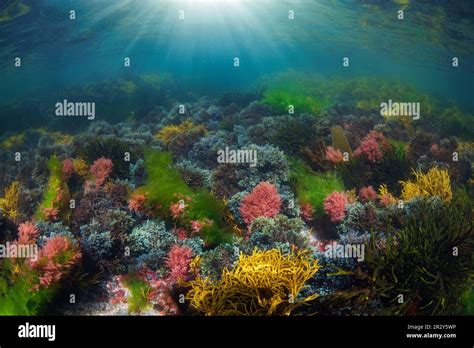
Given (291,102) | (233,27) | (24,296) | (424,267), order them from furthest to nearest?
(233,27) < (291,102) < (24,296) < (424,267)

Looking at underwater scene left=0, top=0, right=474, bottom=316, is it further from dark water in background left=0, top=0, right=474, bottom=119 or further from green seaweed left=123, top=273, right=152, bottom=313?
dark water in background left=0, top=0, right=474, bottom=119

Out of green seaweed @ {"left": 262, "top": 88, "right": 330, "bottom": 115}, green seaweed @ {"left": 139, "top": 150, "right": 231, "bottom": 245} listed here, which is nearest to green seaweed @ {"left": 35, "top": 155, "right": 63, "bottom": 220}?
green seaweed @ {"left": 139, "top": 150, "right": 231, "bottom": 245}

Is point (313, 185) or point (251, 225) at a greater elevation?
point (313, 185)

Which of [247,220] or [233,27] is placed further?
[233,27]

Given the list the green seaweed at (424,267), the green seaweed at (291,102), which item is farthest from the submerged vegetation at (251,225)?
the green seaweed at (291,102)

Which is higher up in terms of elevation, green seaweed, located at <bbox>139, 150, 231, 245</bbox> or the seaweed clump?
green seaweed, located at <bbox>139, 150, 231, 245</bbox>

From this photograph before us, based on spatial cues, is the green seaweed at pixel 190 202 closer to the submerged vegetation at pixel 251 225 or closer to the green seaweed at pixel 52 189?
the submerged vegetation at pixel 251 225

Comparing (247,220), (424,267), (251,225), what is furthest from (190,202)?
(424,267)

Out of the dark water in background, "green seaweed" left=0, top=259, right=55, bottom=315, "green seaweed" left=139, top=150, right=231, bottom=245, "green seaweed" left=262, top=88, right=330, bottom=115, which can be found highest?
the dark water in background

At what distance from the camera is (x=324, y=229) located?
24.9 ft

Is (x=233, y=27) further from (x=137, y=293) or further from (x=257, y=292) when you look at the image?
(x=257, y=292)

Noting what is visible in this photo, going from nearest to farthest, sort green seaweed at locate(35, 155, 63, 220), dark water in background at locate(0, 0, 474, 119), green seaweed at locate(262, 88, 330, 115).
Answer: green seaweed at locate(35, 155, 63, 220)
green seaweed at locate(262, 88, 330, 115)
dark water in background at locate(0, 0, 474, 119)

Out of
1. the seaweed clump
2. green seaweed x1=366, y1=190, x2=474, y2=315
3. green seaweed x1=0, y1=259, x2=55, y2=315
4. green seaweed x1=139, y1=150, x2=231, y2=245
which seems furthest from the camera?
green seaweed x1=139, y1=150, x2=231, y2=245

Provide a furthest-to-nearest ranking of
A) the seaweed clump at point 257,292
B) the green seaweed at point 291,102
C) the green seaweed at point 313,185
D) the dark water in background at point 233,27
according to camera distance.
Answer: the dark water in background at point 233,27 < the green seaweed at point 291,102 < the green seaweed at point 313,185 < the seaweed clump at point 257,292
